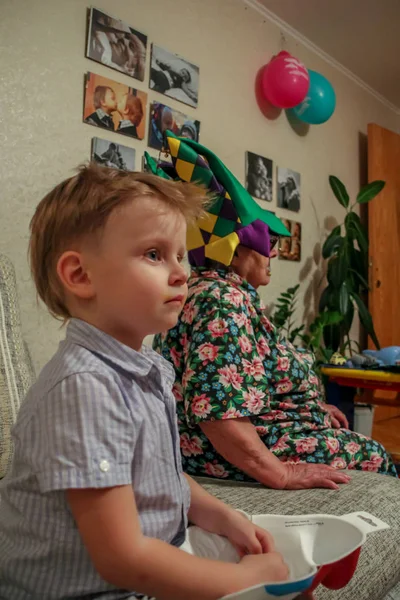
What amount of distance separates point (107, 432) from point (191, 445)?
2.35 ft

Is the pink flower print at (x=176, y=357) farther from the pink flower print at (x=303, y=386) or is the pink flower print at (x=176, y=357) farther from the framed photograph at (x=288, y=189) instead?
the framed photograph at (x=288, y=189)

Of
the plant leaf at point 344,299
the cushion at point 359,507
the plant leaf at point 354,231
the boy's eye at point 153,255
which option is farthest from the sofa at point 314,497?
the plant leaf at point 354,231

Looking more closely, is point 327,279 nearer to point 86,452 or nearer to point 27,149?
point 27,149

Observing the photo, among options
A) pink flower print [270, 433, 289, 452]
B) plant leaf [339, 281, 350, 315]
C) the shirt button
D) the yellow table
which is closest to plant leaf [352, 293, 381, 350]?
plant leaf [339, 281, 350, 315]

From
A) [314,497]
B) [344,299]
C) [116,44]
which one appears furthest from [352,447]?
[344,299]

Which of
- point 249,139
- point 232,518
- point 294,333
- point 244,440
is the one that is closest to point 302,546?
point 232,518

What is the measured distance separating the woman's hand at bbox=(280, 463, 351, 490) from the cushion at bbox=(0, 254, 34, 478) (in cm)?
62

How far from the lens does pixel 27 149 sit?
1.91 metres

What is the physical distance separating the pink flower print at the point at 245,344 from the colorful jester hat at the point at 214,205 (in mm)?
234

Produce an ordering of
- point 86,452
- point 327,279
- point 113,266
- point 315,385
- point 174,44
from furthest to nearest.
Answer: point 327,279, point 174,44, point 315,385, point 113,266, point 86,452

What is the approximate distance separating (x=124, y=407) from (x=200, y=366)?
1.85 feet

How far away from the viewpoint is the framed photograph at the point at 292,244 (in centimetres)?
324

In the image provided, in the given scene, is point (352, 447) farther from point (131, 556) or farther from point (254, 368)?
point (131, 556)

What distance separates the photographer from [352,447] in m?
1.36
